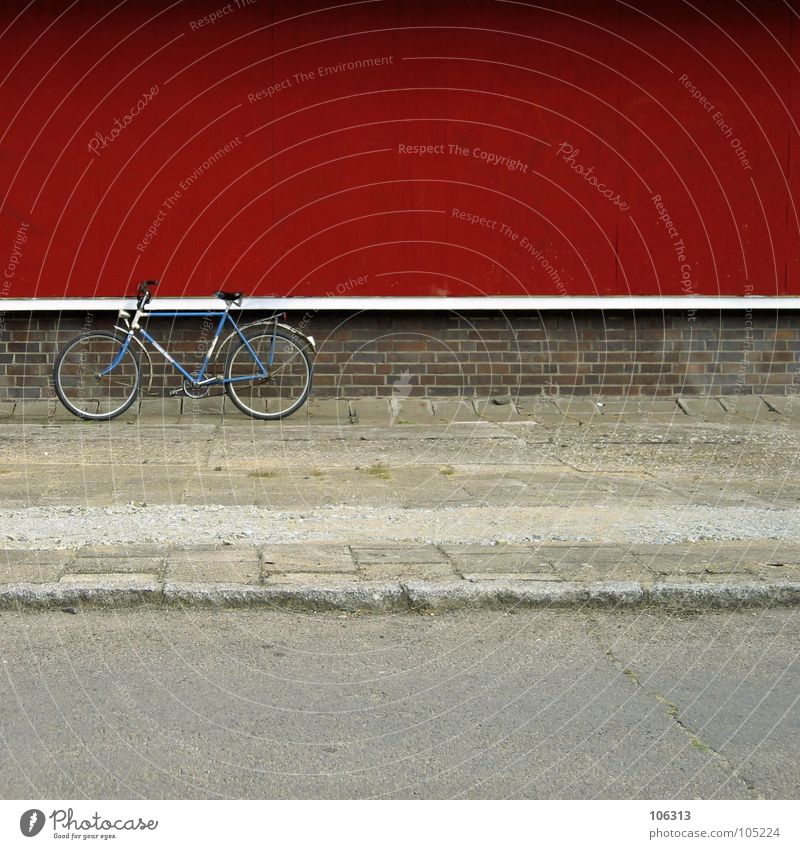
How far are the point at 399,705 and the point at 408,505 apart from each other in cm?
323

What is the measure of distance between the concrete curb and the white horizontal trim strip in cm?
655

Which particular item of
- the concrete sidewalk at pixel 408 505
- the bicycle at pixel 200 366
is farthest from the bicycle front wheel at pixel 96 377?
the concrete sidewalk at pixel 408 505

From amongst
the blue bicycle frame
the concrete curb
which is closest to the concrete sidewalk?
the concrete curb

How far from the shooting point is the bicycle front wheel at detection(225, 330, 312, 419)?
1122cm

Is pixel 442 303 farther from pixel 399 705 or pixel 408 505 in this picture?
pixel 399 705

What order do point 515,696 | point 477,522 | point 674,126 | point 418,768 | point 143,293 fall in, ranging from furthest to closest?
1. point 674,126
2. point 143,293
3. point 477,522
4. point 515,696
5. point 418,768

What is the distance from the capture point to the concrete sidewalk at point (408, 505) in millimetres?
5195

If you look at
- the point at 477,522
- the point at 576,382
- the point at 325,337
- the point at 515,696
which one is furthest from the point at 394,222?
the point at 515,696

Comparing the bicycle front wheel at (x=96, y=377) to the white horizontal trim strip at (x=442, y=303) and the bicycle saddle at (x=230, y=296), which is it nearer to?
the white horizontal trim strip at (x=442, y=303)

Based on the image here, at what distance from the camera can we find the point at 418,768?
3.51 m

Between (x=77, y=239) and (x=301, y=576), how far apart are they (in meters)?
6.98

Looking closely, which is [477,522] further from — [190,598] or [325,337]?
[325,337]

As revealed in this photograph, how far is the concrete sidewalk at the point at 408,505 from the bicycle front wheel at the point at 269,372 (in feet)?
0.74

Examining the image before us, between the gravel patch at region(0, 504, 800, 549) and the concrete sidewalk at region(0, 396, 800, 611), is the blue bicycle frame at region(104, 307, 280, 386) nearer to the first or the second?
the concrete sidewalk at region(0, 396, 800, 611)
